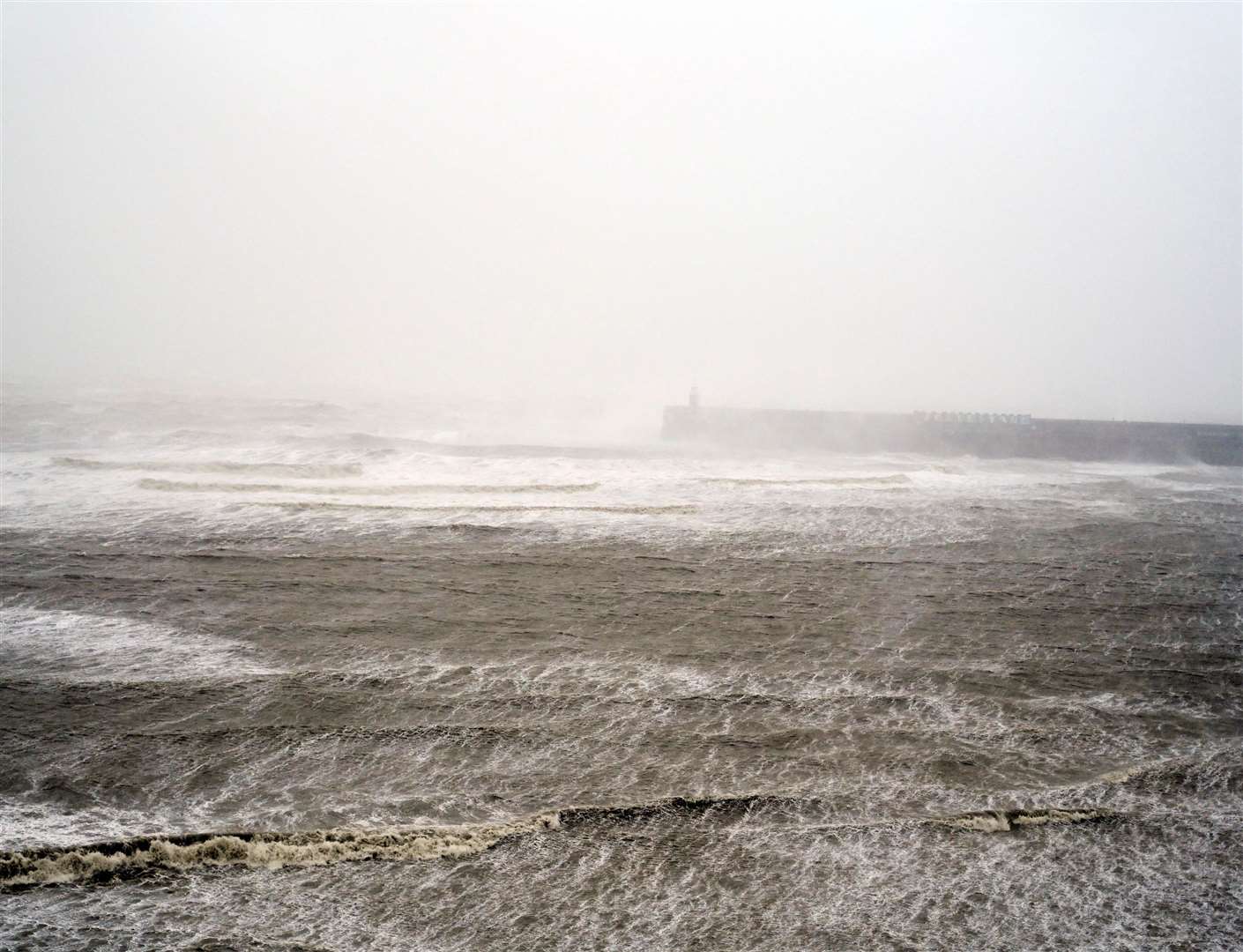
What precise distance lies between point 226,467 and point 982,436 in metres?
19.5

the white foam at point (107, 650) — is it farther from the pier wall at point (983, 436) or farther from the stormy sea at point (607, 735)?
the pier wall at point (983, 436)

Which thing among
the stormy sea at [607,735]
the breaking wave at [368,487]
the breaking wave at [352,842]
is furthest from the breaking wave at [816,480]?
the breaking wave at [352,842]

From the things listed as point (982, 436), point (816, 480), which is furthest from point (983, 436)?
point (816, 480)

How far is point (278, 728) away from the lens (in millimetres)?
4836

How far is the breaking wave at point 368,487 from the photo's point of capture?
1273 centimetres

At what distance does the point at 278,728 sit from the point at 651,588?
13.4ft

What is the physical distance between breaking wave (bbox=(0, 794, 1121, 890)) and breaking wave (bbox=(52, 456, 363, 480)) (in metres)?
11.3

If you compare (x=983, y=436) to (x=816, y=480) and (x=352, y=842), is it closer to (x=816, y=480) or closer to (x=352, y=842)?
(x=816, y=480)

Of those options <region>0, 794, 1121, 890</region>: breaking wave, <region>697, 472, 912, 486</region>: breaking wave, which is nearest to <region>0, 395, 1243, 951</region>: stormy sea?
<region>0, 794, 1121, 890</region>: breaking wave

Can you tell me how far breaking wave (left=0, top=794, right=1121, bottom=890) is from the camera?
11.5 ft

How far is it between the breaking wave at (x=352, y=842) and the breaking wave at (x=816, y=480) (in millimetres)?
11021

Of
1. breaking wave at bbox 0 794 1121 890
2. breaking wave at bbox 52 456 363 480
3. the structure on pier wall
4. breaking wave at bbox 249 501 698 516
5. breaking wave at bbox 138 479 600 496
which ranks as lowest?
breaking wave at bbox 0 794 1121 890

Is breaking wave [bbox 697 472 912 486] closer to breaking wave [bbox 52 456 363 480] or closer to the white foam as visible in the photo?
breaking wave [bbox 52 456 363 480]

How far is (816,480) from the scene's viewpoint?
1583 centimetres
